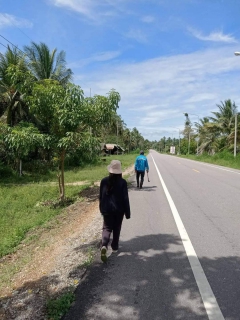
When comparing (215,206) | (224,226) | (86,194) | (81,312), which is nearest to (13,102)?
(86,194)

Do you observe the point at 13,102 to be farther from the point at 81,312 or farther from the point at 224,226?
the point at 81,312

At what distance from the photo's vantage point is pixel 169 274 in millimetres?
3990

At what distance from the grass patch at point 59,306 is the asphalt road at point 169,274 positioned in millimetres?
75

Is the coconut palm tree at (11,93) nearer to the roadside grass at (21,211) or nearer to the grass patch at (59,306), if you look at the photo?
the roadside grass at (21,211)

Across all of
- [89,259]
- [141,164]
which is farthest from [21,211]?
[89,259]

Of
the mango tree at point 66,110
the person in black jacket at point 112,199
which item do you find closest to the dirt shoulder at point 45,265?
the person in black jacket at point 112,199

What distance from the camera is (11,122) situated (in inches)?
819

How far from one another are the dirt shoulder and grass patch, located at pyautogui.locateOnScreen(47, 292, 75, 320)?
0.07m

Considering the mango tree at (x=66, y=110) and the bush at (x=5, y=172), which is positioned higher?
the mango tree at (x=66, y=110)

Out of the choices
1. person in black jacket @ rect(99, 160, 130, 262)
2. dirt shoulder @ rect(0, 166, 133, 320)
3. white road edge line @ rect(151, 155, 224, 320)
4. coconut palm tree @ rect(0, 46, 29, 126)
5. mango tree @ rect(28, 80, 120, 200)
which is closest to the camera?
white road edge line @ rect(151, 155, 224, 320)

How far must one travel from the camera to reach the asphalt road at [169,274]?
10.3 ft

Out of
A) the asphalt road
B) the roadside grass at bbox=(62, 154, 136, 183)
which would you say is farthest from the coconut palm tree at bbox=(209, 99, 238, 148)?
the asphalt road

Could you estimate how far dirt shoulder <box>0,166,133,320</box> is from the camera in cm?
347

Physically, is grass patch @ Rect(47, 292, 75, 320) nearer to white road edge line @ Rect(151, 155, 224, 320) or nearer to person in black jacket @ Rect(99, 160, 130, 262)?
person in black jacket @ Rect(99, 160, 130, 262)
